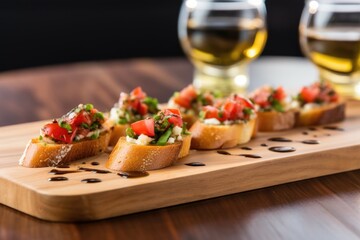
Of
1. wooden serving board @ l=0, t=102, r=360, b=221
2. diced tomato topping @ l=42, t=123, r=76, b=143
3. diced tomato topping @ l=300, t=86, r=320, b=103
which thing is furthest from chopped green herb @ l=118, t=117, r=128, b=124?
diced tomato topping @ l=300, t=86, r=320, b=103

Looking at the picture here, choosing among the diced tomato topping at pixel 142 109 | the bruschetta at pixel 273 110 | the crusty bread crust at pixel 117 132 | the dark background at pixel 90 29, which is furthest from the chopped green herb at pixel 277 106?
the dark background at pixel 90 29

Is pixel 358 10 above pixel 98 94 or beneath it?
above

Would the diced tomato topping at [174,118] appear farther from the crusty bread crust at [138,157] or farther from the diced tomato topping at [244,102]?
the diced tomato topping at [244,102]

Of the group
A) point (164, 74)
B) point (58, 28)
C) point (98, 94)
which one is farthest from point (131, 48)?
point (98, 94)

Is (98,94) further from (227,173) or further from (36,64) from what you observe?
(36,64)

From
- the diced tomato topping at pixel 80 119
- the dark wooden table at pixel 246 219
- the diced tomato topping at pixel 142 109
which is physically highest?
the diced tomato topping at pixel 80 119

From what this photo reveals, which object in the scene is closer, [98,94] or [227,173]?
[227,173]

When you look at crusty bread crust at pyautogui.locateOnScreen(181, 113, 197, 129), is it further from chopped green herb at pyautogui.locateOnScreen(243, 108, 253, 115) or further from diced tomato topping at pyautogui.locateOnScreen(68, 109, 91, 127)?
diced tomato topping at pyautogui.locateOnScreen(68, 109, 91, 127)
